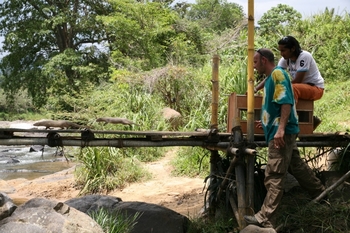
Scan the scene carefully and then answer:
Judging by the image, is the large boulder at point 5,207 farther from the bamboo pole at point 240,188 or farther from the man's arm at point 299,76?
the man's arm at point 299,76

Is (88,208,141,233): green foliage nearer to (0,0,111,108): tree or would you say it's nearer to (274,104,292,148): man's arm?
(274,104,292,148): man's arm

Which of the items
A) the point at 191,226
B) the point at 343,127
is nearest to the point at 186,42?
the point at 343,127

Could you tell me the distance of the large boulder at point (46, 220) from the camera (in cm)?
355

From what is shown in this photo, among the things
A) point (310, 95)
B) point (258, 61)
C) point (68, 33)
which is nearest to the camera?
point (258, 61)

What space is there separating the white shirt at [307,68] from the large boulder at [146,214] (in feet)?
7.27

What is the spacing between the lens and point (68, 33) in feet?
76.5

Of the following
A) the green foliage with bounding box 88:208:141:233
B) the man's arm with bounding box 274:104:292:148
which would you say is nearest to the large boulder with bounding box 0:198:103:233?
the green foliage with bounding box 88:208:141:233

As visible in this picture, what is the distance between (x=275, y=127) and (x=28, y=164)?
1241 cm

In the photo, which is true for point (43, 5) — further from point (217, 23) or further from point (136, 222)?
point (136, 222)

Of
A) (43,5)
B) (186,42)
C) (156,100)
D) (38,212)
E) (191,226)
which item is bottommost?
(191,226)

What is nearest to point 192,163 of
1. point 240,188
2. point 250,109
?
point 240,188

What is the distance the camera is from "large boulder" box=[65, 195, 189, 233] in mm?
5391

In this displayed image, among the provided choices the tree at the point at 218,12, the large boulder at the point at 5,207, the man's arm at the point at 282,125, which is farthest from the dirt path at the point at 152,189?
the tree at the point at 218,12

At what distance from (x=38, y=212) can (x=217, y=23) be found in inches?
1047
